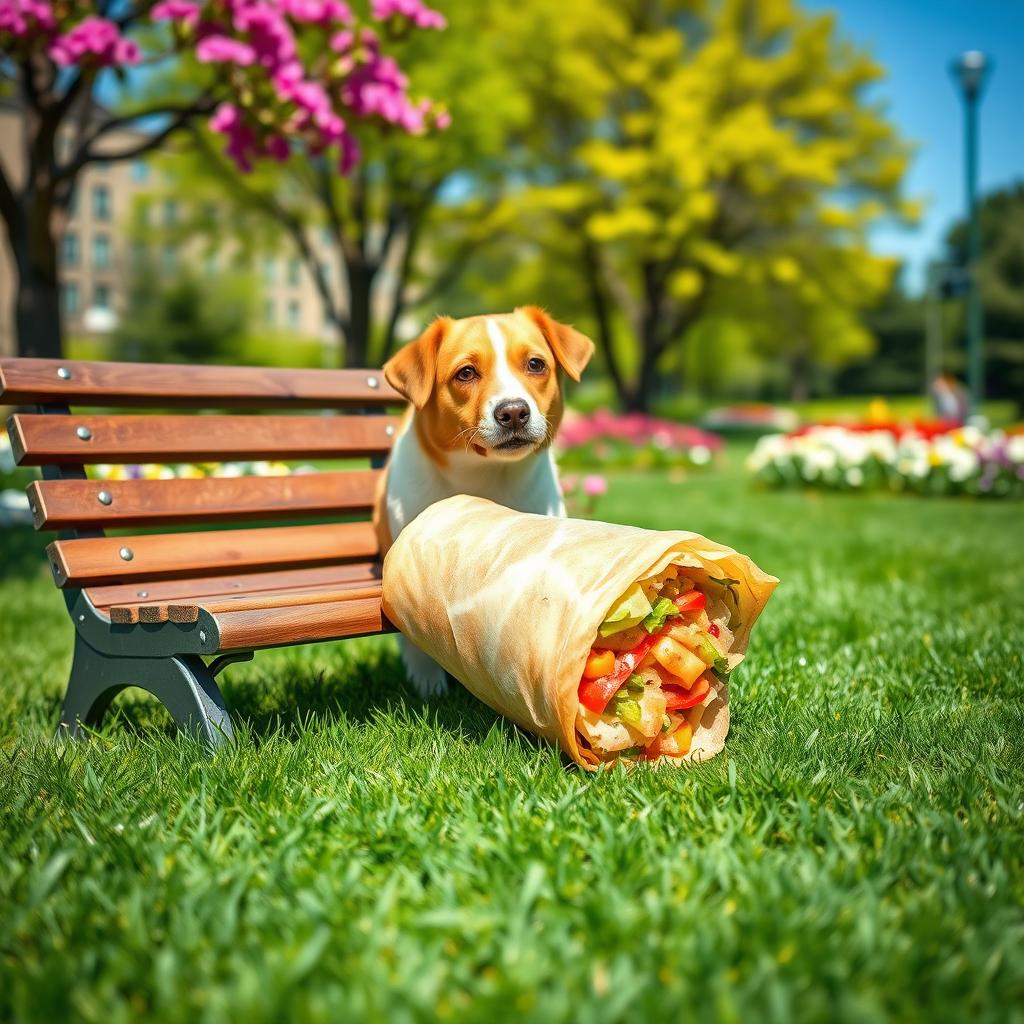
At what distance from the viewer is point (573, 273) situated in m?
28.9

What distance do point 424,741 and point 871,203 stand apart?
2517cm

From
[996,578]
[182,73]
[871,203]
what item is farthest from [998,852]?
[871,203]

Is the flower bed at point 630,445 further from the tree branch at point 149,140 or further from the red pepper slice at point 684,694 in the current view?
the red pepper slice at point 684,694

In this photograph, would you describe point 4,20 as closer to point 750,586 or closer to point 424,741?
point 424,741

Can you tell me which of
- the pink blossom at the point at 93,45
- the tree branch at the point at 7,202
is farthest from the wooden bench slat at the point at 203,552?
the tree branch at the point at 7,202

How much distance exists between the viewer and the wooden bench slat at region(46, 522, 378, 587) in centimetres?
317

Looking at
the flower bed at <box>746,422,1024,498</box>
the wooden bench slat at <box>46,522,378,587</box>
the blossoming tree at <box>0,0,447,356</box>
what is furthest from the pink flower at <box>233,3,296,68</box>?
the flower bed at <box>746,422,1024,498</box>

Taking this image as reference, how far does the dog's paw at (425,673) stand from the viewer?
3484mm

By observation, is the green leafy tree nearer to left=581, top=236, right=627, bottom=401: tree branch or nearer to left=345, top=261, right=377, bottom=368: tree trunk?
left=581, top=236, right=627, bottom=401: tree branch

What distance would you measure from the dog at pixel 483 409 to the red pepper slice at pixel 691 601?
70cm

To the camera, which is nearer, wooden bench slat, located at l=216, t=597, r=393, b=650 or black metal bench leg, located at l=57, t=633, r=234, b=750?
wooden bench slat, located at l=216, t=597, r=393, b=650

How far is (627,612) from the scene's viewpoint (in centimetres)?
246

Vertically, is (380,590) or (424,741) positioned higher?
(380,590)

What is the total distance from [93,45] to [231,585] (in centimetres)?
402
